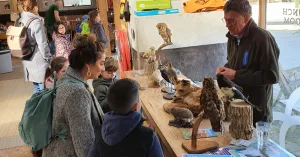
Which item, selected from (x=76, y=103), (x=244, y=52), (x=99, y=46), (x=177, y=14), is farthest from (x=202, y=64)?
(x=76, y=103)

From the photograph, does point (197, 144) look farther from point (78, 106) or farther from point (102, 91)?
point (102, 91)

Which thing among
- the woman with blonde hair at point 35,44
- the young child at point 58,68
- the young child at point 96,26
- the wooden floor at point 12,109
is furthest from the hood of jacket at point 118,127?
the young child at point 96,26

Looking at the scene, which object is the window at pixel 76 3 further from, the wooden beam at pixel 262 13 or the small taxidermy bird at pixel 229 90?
the small taxidermy bird at pixel 229 90

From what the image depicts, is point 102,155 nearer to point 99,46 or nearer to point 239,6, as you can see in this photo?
point 99,46

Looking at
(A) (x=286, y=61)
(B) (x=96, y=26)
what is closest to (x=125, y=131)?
(A) (x=286, y=61)

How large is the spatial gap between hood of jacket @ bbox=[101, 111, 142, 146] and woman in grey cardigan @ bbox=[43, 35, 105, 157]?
25 centimetres

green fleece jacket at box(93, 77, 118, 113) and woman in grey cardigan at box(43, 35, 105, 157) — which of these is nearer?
woman in grey cardigan at box(43, 35, 105, 157)

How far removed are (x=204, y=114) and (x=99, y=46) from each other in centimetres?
72

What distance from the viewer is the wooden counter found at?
69.3 inches

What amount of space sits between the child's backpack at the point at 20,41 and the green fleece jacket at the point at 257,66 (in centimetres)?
259

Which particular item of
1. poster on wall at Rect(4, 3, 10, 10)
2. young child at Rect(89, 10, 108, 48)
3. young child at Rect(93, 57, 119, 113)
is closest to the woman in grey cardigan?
young child at Rect(93, 57, 119, 113)

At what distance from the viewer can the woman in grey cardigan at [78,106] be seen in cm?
173

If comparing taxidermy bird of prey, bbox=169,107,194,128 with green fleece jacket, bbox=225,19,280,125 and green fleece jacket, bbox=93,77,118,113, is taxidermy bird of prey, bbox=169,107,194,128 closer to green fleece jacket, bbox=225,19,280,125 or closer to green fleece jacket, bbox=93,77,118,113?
green fleece jacket, bbox=225,19,280,125

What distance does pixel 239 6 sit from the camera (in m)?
2.20
